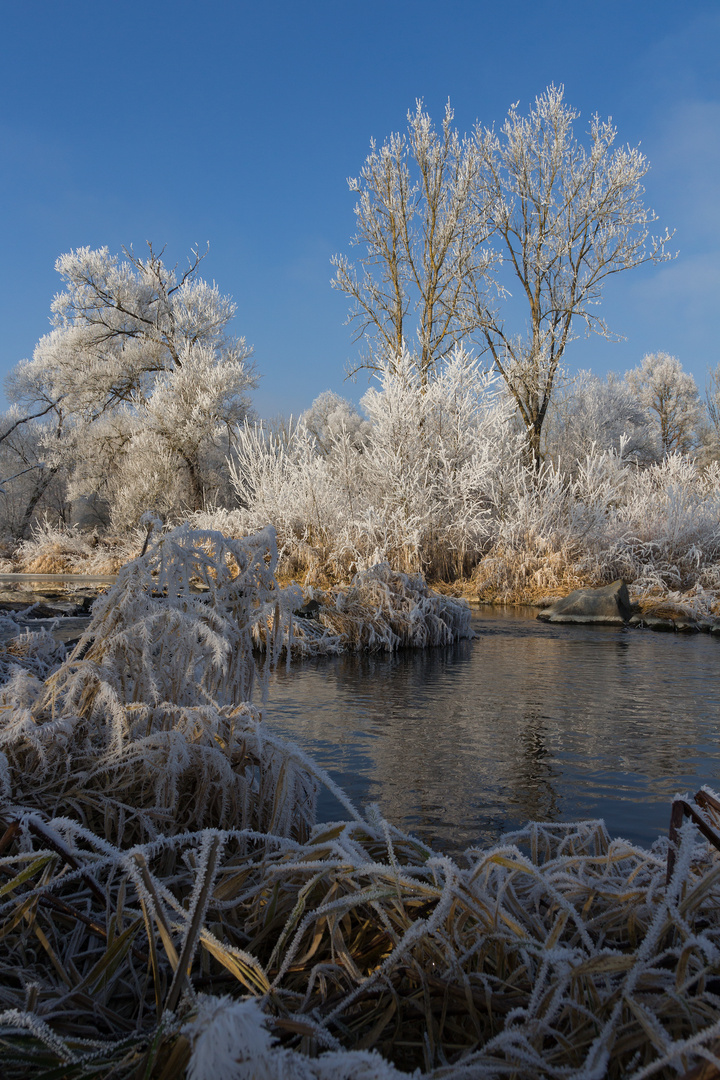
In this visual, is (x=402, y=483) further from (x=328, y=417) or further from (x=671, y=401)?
(x=671, y=401)

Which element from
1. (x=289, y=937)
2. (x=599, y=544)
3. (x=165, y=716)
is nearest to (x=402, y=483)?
(x=599, y=544)

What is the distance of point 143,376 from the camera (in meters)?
24.9

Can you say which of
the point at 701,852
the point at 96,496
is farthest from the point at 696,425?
the point at 701,852

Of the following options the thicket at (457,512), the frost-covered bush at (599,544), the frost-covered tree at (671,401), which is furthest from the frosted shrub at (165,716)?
the frost-covered tree at (671,401)

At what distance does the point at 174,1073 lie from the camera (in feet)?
3.24

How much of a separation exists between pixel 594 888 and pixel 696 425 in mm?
44660

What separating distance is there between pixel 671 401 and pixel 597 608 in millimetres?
33999

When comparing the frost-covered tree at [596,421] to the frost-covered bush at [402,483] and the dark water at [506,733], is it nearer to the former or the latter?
the frost-covered bush at [402,483]

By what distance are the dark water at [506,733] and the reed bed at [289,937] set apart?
3.30 feet

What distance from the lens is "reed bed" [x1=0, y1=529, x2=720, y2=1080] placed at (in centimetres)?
102

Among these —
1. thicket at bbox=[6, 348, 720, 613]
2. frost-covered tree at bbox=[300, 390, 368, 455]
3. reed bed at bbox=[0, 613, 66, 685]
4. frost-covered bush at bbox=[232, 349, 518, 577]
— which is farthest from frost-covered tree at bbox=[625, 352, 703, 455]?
reed bed at bbox=[0, 613, 66, 685]

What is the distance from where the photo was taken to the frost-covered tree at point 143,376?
2269 centimetres

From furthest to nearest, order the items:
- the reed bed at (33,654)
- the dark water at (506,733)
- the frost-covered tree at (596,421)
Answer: the frost-covered tree at (596,421)
the reed bed at (33,654)
the dark water at (506,733)

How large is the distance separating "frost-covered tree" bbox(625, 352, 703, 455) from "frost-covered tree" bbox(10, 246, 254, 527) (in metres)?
26.2
